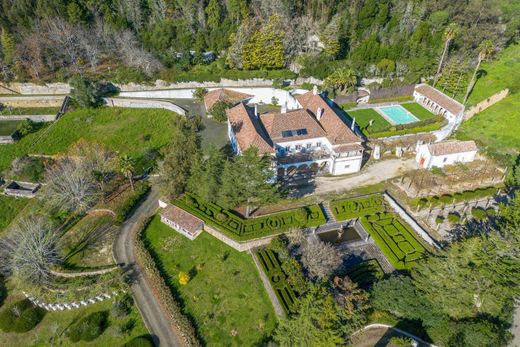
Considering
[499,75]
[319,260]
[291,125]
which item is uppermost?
[499,75]

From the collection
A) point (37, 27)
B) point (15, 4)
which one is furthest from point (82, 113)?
point (15, 4)

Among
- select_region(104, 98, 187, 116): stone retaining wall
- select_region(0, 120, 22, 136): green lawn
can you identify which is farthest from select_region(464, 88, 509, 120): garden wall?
select_region(0, 120, 22, 136): green lawn

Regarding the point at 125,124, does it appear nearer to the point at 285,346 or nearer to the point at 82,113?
the point at 82,113

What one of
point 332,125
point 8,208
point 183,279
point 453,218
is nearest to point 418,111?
point 332,125

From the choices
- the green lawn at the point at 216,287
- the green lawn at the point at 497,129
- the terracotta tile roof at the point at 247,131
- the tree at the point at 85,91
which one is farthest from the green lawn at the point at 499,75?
the tree at the point at 85,91

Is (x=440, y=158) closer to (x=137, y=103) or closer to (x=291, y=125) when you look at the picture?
(x=291, y=125)

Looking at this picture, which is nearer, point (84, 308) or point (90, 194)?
point (84, 308)
